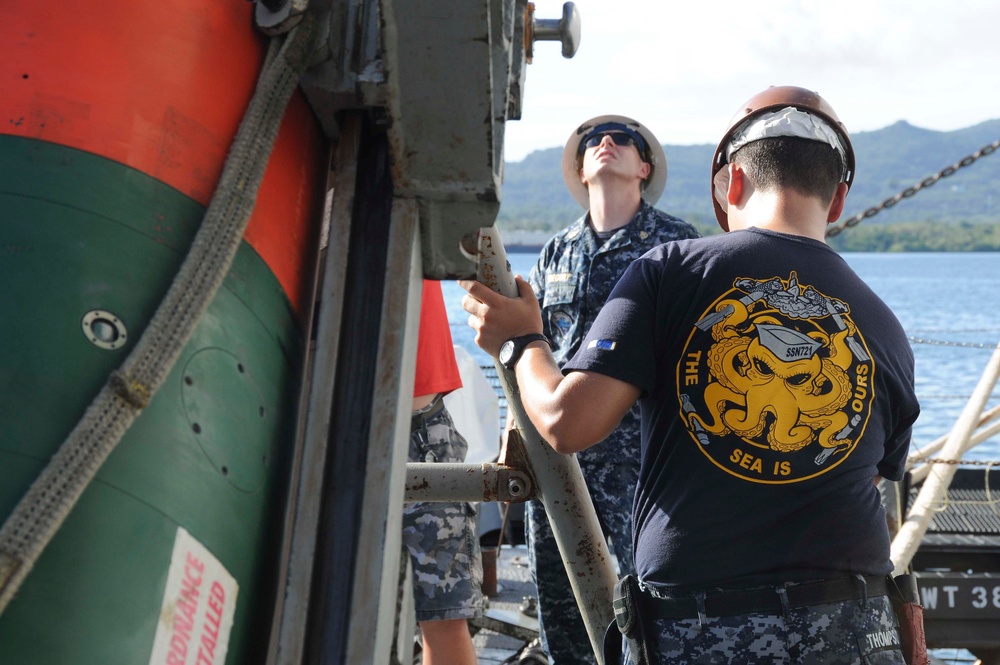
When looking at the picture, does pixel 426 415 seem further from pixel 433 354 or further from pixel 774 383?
pixel 774 383

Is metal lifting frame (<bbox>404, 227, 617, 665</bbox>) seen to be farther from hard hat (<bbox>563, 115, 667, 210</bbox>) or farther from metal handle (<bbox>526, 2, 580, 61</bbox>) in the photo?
hard hat (<bbox>563, 115, 667, 210</bbox>)

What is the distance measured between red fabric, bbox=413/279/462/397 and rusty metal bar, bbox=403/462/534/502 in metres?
0.99

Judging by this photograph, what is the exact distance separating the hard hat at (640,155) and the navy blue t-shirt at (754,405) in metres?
2.53

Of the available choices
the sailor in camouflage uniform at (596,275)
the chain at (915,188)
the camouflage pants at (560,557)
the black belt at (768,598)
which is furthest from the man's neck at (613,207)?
the black belt at (768,598)

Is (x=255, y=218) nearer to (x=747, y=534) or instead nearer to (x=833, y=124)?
(x=747, y=534)

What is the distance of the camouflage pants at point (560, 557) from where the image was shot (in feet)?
11.5

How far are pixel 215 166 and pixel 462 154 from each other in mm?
330

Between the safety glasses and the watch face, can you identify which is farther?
the safety glasses

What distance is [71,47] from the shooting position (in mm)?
1270

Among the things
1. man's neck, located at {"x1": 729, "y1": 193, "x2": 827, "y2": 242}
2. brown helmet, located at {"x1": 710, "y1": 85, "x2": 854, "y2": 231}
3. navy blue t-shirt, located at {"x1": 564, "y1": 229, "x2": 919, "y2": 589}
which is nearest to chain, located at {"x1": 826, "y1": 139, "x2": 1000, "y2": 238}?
brown helmet, located at {"x1": 710, "y1": 85, "x2": 854, "y2": 231}

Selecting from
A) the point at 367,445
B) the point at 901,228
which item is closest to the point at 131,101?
the point at 367,445

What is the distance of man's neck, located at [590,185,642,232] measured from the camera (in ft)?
13.6

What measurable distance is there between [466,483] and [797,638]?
0.77 m

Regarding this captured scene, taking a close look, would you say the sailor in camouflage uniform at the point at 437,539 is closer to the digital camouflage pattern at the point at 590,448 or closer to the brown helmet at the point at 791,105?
the digital camouflage pattern at the point at 590,448
